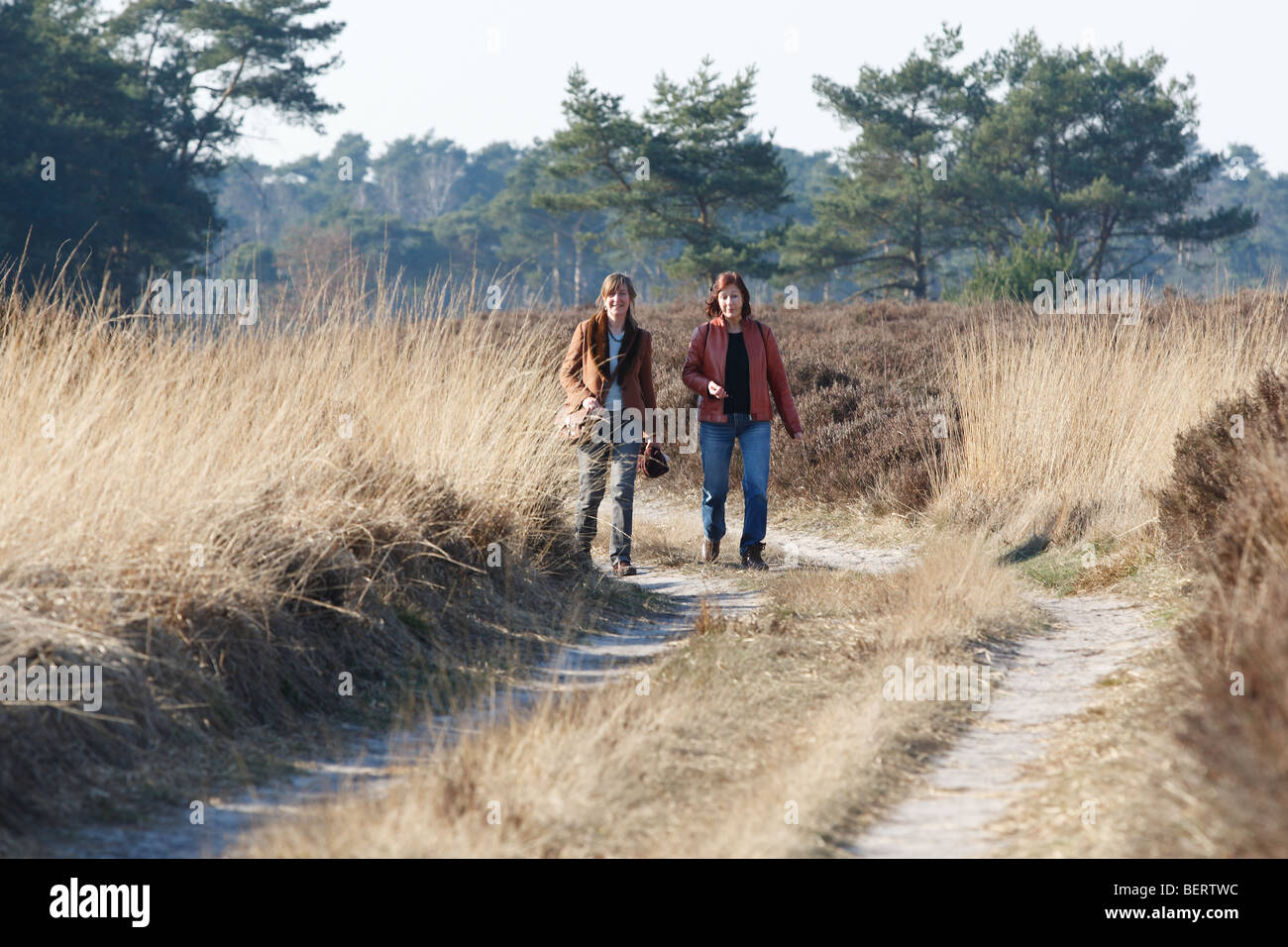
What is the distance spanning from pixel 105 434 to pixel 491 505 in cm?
206

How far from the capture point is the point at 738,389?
24.9 feet

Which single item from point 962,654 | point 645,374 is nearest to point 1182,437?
point 962,654

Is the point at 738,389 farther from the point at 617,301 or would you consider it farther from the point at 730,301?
the point at 617,301

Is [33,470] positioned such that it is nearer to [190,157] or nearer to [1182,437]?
[1182,437]

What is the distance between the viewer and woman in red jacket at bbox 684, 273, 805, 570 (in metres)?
7.53

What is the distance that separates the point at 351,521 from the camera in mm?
5332

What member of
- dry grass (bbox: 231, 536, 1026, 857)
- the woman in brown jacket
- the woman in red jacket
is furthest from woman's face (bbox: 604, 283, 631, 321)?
dry grass (bbox: 231, 536, 1026, 857)

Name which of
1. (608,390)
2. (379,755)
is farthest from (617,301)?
(379,755)

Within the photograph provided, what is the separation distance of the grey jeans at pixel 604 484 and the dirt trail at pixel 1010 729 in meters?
2.48

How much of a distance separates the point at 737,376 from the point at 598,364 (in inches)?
36.6

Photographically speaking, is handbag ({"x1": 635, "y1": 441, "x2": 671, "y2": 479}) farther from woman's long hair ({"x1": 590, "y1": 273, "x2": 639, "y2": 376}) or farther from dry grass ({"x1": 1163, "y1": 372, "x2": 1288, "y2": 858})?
dry grass ({"x1": 1163, "y1": 372, "x2": 1288, "y2": 858})

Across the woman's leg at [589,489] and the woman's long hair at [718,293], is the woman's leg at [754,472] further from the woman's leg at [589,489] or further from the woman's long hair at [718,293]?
the woman's leg at [589,489]

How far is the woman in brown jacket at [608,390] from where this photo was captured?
284 inches

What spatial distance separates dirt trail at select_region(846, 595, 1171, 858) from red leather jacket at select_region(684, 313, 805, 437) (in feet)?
6.57
